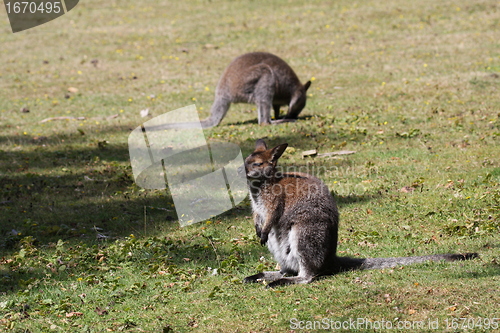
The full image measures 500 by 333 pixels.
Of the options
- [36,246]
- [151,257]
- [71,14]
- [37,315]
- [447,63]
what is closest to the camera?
[37,315]

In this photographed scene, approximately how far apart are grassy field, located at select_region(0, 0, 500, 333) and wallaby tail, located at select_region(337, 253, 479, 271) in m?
0.08

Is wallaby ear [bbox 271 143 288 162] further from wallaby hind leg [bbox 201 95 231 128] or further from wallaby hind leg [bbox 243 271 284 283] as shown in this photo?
wallaby hind leg [bbox 201 95 231 128]

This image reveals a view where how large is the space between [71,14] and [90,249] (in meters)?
20.1

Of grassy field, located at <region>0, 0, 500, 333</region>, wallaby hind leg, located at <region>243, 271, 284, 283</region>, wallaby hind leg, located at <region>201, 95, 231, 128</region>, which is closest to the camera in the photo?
grassy field, located at <region>0, 0, 500, 333</region>

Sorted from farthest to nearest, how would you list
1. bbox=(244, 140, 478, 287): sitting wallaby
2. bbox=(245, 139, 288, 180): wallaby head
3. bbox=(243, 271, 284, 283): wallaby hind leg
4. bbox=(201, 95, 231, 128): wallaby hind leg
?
bbox=(201, 95, 231, 128): wallaby hind leg < bbox=(245, 139, 288, 180): wallaby head < bbox=(243, 271, 284, 283): wallaby hind leg < bbox=(244, 140, 478, 287): sitting wallaby

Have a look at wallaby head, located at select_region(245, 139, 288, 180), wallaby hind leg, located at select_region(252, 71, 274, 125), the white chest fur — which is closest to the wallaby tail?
the white chest fur

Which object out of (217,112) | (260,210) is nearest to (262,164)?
(260,210)

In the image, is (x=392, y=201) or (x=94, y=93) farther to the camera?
(x=94, y=93)

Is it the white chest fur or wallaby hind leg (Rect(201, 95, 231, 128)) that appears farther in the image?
wallaby hind leg (Rect(201, 95, 231, 128))

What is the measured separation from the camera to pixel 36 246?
252 inches

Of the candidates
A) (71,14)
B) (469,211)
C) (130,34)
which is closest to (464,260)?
(469,211)

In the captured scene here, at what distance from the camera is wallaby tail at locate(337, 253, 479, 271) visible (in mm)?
4945

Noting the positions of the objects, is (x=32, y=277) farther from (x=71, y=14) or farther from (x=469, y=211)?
(x=71, y=14)

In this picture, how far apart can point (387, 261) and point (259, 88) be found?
696cm
